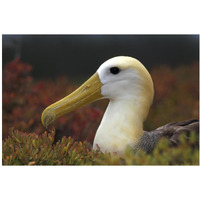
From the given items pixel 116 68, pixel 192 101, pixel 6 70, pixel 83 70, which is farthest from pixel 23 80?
pixel 192 101

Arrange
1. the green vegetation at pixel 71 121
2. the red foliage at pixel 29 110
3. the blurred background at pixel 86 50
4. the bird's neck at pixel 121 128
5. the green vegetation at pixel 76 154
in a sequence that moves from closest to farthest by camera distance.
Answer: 1. the green vegetation at pixel 76 154
2. the green vegetation at pixel 71 121
3. the bird's neck at pixel 121 128
4. the blurred background at pixel 86 50
5. the red foliage at pixel 29 110

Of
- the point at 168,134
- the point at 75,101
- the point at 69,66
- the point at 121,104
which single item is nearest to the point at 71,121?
the point at 69,66

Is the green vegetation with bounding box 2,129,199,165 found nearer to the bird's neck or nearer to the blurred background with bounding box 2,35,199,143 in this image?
the bird's neck

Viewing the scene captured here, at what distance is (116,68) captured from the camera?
2.74 m

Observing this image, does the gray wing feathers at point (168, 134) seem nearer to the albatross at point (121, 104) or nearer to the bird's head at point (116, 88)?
the albatross at point (121, 104)

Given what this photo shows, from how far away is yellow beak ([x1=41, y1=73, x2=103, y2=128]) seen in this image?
2.79 meters

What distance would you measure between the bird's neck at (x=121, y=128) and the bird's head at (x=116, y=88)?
0.14 feet

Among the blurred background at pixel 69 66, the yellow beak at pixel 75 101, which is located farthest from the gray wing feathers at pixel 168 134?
the blurred background at pixel 69 66

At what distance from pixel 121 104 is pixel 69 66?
1437 mm

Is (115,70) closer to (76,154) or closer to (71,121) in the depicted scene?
(76,154)

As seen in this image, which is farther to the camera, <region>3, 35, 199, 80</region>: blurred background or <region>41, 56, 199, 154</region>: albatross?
<region>3, 35, 199, 80</region>: blurred background

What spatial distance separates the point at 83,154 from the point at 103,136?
214 mm

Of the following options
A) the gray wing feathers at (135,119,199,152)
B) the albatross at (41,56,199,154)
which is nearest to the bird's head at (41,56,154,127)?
the albatross at (41,56,199,154)

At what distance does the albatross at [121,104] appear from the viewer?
2707mm
